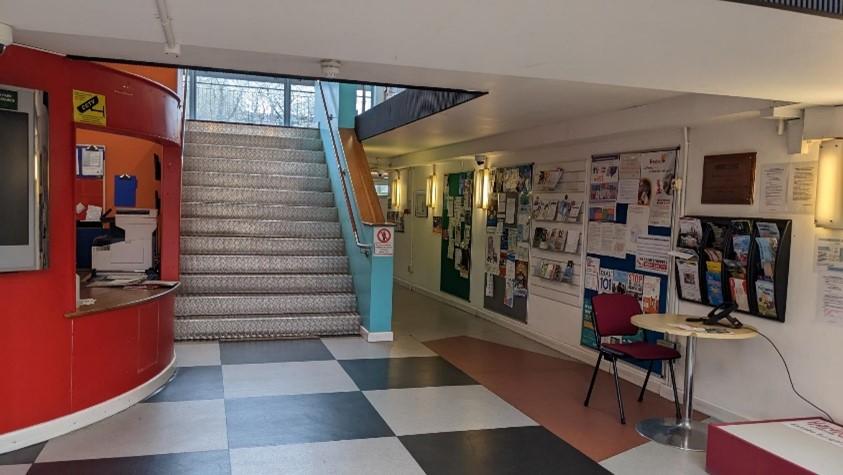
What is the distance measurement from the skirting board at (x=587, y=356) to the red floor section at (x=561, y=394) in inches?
3.5

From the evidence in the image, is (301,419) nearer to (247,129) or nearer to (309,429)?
(309,429)

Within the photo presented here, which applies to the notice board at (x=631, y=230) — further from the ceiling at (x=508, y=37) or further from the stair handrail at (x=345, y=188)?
the stair handrail at (x=345, y=188)

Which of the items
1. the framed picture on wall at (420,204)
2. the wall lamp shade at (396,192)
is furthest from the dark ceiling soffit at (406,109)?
the wall lamp shade at (396,192)

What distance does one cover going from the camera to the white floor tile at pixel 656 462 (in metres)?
3.80

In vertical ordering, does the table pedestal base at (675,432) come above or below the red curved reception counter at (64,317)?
below

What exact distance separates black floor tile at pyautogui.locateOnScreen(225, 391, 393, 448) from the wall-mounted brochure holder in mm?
2746

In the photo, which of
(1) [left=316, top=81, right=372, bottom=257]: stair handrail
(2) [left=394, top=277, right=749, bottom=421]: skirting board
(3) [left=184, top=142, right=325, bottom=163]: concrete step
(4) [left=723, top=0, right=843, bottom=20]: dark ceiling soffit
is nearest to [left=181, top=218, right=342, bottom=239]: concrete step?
(1) [left=316, top=81, right=372, bottom=257]: stair handrail

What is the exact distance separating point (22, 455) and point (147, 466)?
2.66 feet

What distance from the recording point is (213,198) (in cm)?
834

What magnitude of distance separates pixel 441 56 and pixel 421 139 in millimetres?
5585

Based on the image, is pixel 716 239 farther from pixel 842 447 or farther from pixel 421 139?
pixel 421 139

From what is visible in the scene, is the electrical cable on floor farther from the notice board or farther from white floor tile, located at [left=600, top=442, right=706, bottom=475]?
the notice board

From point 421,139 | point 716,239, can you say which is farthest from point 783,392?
point 421,139

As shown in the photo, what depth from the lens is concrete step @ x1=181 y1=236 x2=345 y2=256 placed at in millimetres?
Result: 7621
